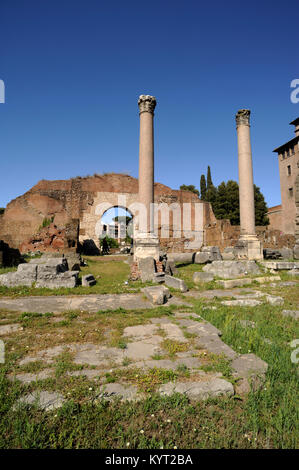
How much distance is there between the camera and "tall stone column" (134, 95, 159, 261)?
28.0 feet

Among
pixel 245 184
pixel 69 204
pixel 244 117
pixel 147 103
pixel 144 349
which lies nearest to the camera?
pixel 144 349

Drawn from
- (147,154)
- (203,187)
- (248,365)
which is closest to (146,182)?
(147,154)

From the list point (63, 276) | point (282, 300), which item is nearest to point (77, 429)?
point (282, 300)

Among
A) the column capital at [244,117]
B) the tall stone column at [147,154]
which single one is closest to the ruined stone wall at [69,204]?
the column capital at [244,117]

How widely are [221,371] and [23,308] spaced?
143 inches

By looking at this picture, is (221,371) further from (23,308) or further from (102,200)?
(102,200)

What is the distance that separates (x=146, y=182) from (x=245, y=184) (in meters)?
5.21

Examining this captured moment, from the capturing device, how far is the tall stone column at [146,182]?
336 inches

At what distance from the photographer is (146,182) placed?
898 centimetres

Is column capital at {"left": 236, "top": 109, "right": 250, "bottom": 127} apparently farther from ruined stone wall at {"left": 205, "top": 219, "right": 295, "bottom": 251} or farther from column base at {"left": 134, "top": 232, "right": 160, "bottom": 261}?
column base at {"left": 134, "top": 232, "right": 160, "bottom": 261}

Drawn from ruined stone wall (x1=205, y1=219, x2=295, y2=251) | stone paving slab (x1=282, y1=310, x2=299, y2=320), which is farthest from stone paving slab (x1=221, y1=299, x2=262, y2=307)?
ruined stone wall (x1=205, y1=219, x2=295, y2=251)

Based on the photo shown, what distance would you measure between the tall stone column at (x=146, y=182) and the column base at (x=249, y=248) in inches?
175

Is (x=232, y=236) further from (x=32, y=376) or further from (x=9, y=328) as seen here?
(x=32, y=376)

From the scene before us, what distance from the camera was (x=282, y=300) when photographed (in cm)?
469
